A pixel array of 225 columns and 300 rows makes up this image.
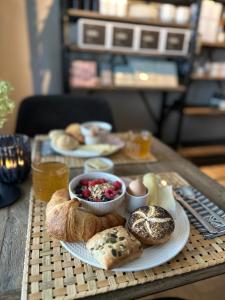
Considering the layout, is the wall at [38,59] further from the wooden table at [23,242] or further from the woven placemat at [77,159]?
the wooden table at [23,242]

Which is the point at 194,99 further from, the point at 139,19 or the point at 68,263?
the point at 68,263

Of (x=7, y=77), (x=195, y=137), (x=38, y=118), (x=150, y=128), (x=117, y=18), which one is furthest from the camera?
Answer: (x=195, y=137)

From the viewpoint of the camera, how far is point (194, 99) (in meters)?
2.75

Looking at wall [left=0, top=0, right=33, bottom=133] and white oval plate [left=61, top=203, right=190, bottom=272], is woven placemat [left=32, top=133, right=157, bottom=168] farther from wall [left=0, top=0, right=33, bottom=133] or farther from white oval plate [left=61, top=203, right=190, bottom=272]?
wall [left=0, top=0, right=33, bottom=133]

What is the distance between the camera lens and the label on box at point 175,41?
81.8 inches

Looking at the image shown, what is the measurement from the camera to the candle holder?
80cm

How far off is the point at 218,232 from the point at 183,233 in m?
0.10

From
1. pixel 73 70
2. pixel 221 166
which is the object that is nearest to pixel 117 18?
pixel 73 70

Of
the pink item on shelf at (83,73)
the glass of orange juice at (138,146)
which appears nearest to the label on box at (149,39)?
the pink item on shelf at (83,73)

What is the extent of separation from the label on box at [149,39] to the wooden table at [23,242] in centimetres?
139

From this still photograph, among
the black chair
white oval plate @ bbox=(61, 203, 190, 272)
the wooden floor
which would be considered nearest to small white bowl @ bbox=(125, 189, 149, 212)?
white oval plate @ bbox=(61, 203, 190, 272)

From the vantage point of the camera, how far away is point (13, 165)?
808 mm

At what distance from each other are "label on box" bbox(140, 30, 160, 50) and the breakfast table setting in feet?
5.17

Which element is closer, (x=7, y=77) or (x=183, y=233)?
(x=183, y=233)
